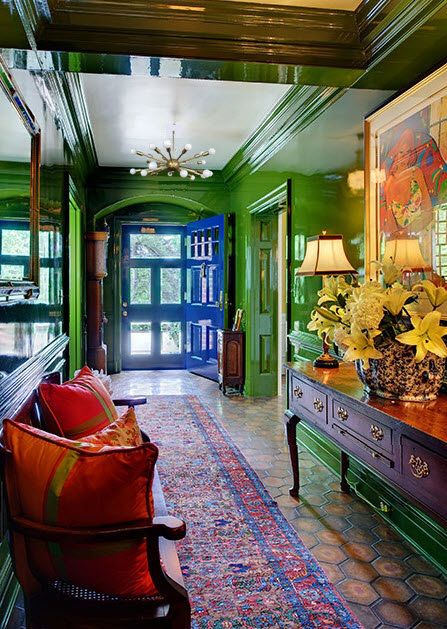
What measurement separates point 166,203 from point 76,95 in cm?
446

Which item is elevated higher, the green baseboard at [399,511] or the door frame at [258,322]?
the door frame at [258,322]

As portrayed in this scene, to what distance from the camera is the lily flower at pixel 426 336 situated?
206 centimetres

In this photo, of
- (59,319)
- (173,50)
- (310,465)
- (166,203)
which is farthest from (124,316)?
(173,50)

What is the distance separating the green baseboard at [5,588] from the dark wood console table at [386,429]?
4.92 ft

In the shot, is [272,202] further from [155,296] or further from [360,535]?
[155,296]

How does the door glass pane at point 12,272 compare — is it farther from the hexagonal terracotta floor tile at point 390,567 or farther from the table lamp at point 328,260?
the hexagonal terracotta floor tile at point 390,567

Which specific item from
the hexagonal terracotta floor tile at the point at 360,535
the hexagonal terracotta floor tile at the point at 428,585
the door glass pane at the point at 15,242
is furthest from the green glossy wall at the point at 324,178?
the door glass pane at the point at 15,242

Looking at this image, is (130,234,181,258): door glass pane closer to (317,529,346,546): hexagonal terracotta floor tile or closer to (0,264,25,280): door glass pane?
(0,264,25,280): door glass pane

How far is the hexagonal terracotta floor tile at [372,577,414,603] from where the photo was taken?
2.28m

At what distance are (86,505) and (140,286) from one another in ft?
25.7

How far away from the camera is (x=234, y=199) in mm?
7434

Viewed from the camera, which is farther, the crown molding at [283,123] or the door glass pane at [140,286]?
the door glass pane at [140,286]

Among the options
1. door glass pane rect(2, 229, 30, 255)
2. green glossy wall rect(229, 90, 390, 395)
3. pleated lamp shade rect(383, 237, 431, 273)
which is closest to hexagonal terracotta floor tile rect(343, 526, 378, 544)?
pleated lamp shade rect(383, 237, 431, 273)

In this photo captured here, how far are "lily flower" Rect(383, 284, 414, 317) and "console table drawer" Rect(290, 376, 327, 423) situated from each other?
29.0 inches
